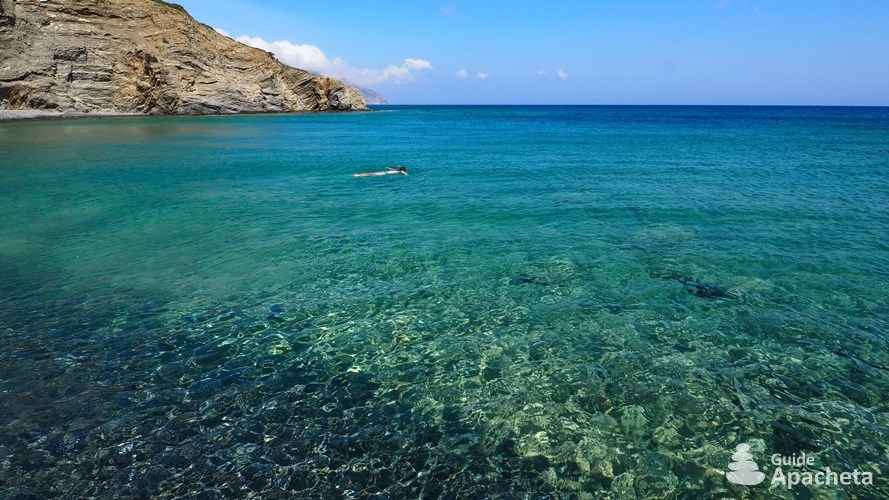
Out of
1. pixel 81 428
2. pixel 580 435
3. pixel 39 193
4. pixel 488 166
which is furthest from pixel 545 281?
pixel 39 193

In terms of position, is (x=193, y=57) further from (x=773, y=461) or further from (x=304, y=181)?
(x=773, y=461)

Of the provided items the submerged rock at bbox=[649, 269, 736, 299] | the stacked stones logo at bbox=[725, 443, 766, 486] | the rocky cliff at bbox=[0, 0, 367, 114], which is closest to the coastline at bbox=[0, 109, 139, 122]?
the rocky cliff at bbox=[0, 0, 367, 114]

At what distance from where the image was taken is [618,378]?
8.13 meters

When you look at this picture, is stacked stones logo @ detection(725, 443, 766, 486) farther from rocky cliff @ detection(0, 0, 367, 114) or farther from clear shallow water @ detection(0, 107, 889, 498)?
rocky cliff @ detection(0, 0, 367, 114)

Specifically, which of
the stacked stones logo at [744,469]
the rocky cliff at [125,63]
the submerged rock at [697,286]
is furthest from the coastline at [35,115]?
the stacked stones logo at [744,469]

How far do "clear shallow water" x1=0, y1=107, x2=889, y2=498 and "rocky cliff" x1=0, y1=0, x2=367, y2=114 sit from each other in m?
73.3

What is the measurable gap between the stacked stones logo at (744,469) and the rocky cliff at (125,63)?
98276mm

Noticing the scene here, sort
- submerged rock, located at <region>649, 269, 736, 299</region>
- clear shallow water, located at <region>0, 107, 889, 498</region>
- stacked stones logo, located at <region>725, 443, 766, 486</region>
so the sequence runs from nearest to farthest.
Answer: stacked stones logo, located at <region>725, 443, 766, 486</region>
clear shallow water, located at <region>0, 107, 889, 498</region>
submerged rock, located at <region>649, 269, 736, 299</region>

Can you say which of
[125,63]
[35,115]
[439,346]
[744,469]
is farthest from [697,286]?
[125,63]

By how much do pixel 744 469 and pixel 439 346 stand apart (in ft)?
16.9

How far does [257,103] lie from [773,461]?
116 meters

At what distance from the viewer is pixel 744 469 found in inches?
246

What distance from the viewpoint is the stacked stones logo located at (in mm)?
6094

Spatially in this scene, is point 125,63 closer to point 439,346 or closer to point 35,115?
point 35,115
